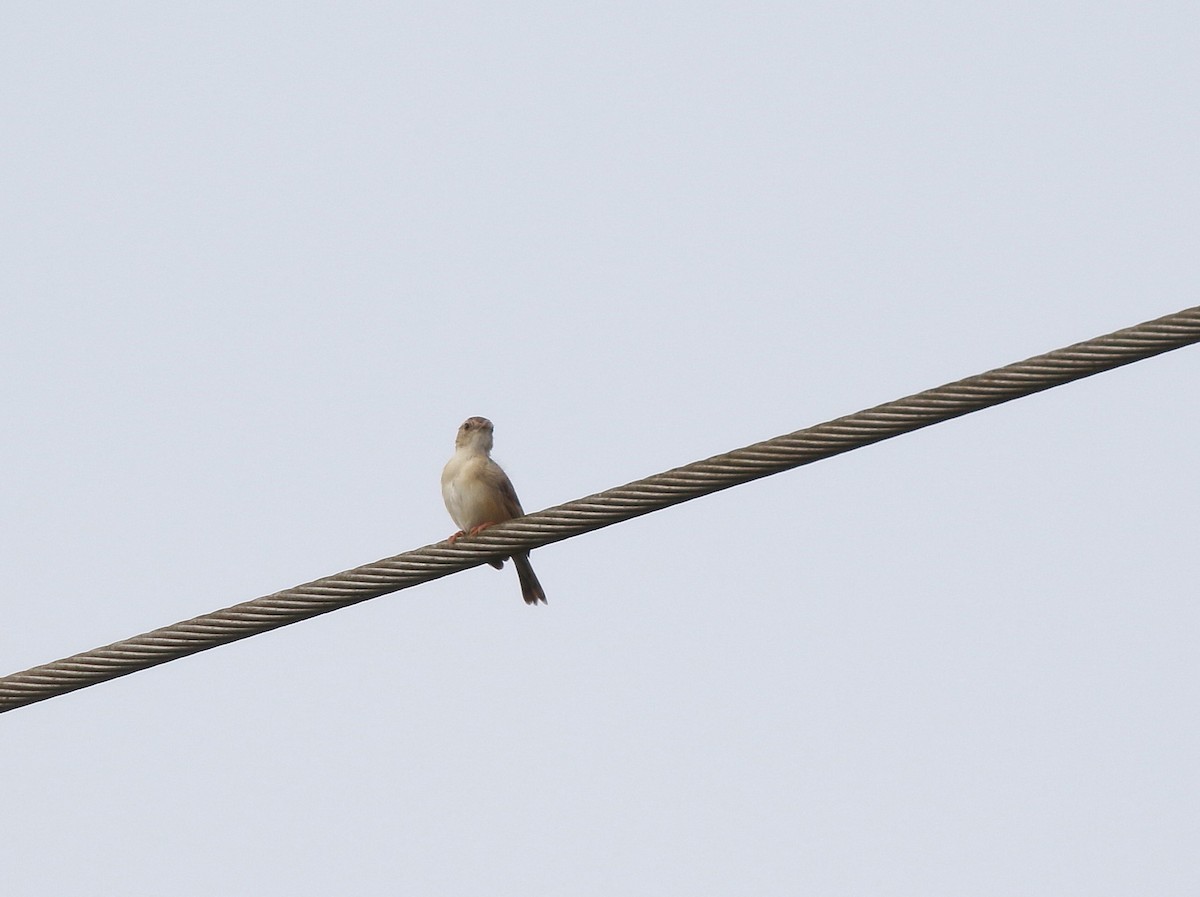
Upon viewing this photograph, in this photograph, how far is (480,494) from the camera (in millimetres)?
9531

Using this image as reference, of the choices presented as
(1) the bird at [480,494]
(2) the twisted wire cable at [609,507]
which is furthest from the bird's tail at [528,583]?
(2) the twisted wire cable at [609,507]

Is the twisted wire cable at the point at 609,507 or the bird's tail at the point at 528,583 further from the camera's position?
the bird's tail at the point at 528,583

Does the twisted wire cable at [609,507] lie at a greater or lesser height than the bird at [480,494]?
lesser

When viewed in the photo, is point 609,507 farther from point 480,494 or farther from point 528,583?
point 528,583

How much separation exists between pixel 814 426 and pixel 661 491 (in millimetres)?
576

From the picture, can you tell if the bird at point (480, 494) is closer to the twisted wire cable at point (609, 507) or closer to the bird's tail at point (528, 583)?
the bird's tail at point (528, 583)

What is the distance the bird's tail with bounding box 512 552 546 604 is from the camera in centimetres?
967

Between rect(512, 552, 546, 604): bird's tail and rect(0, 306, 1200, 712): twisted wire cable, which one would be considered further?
rect(512, 552, 546, 604): bird's tail

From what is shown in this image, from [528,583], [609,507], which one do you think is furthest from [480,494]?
[609,507]

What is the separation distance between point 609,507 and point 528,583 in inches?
164

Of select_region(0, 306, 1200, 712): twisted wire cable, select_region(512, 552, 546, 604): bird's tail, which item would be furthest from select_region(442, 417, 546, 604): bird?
select_region(0, 306, 1200, 712): twisted wire cable

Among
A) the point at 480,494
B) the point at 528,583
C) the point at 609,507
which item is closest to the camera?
the point at 609,507

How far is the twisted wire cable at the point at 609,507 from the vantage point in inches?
198

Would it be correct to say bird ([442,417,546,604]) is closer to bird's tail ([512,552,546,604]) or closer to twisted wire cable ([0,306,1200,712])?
bird's tail ([512,552,546,604])
